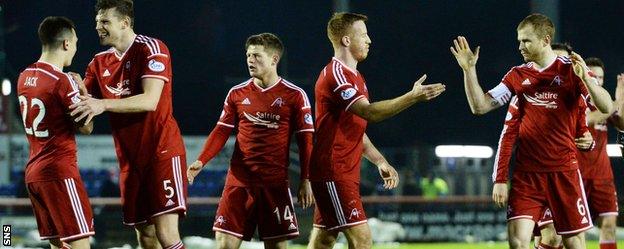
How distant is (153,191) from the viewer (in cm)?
695

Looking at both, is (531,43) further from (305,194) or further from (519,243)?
(305,194)

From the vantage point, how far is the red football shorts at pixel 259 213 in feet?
25.3

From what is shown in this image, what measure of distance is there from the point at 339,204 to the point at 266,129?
795 mm

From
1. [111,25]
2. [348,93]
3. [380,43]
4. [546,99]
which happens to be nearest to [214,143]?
[348,93]

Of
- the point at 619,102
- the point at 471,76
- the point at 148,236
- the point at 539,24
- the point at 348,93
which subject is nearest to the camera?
the point at 148,236

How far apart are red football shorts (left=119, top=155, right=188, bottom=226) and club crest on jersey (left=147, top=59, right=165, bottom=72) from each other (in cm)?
61

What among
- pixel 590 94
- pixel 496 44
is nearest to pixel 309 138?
pixel 590 94

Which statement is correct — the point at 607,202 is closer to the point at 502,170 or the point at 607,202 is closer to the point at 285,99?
the point at 502,170

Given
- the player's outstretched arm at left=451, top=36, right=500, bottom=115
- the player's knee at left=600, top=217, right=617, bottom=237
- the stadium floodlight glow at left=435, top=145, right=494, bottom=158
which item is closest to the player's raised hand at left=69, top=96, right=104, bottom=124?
the player's outstretched arm at left=451, top=36, right=500, bottom=115

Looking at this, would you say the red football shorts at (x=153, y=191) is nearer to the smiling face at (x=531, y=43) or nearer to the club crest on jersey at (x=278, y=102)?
the club crest on jersey at (x=278, y=102)

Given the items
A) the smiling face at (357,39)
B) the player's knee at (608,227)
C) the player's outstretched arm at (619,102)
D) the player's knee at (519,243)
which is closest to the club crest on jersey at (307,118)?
the smiling face at (357,39)

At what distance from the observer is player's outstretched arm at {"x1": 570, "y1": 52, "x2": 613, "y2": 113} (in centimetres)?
715

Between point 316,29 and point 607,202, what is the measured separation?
2778cm

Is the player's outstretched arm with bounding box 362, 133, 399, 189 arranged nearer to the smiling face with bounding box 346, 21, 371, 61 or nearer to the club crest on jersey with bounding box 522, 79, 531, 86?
the smiling face with bounding box 346, 21, 371, 61
